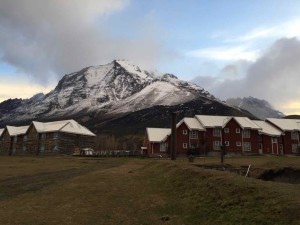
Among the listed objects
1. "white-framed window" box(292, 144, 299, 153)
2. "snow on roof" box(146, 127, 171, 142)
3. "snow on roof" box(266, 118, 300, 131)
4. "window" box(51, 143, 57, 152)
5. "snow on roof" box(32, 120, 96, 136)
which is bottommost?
"window" box(51, 143, 57, 152)

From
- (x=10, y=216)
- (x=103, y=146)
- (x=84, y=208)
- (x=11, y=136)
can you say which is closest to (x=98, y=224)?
(x=84, y=208)

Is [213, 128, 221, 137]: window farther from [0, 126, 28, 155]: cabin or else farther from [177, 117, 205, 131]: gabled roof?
[0, 126, 28, 155]: cabin

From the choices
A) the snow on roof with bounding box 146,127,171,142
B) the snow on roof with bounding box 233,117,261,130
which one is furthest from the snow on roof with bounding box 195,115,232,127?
the snow on roof with bounding box 146,127,171,142

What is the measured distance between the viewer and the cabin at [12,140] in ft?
357

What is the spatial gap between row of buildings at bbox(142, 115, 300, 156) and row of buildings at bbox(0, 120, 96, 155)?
66.3 feet

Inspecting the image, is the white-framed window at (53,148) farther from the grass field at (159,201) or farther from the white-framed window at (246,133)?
the grass field at (159,201)

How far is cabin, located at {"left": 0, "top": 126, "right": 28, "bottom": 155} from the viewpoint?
357 feet

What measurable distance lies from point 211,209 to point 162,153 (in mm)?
74674

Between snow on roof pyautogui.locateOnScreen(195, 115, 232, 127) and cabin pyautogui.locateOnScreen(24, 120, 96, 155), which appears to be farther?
cabin pyautogui.locateOnScreen(24, 120, 96, 155)

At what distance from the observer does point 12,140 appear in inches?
4427

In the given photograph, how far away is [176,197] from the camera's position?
77.7ft

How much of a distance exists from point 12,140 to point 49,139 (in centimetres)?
1943

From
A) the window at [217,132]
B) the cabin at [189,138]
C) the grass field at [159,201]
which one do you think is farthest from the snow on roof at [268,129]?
the grass field at [159,201]

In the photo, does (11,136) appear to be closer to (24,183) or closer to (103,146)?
(103,146)
